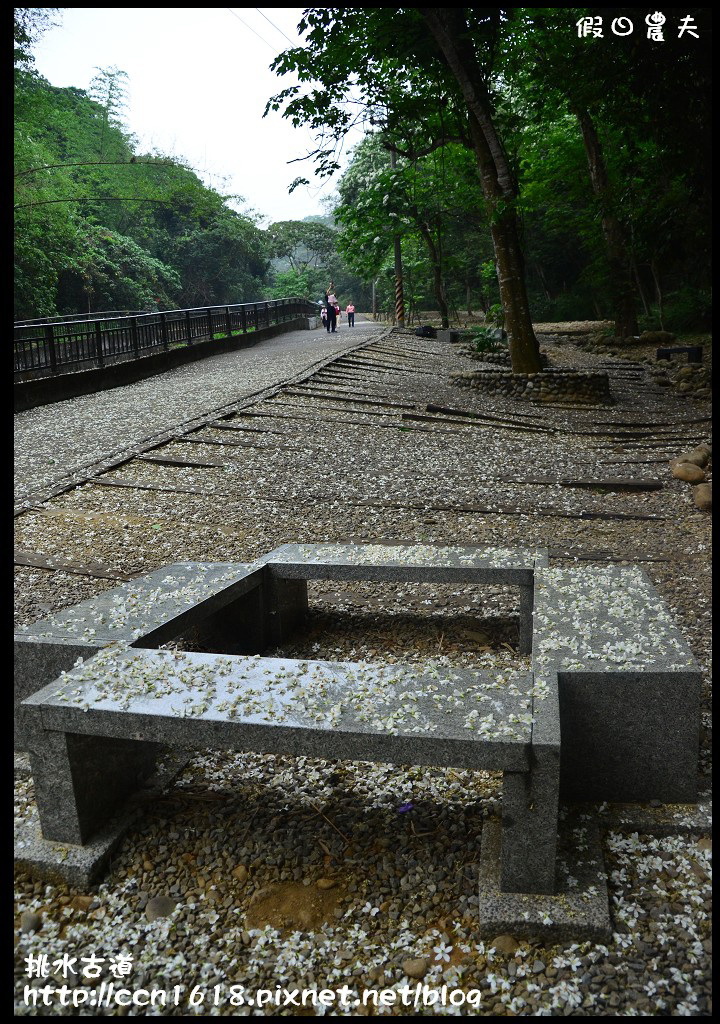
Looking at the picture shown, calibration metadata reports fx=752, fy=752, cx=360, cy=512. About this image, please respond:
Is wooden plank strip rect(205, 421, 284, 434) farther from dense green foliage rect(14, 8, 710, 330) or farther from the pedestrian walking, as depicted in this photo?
the pedestrian walking

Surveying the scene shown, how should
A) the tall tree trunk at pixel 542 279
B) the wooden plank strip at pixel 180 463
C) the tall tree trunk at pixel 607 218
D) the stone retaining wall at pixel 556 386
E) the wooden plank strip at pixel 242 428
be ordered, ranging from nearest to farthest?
the wooden plank strip at pixel 180 463 → the wooden plank strip at pixel 242 428 → the stone retaining wall at pixel 556 386 → the tall tree trunk at pixel 607 218 → the tall tree trunk at pixel 542 279

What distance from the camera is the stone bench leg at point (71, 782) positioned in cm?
232

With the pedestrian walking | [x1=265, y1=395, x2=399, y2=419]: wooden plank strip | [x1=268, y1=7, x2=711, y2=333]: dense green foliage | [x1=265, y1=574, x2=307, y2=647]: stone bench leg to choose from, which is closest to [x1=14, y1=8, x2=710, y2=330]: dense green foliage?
[x1=268, y1=7, x2=711, y2=333]: dense green foliage

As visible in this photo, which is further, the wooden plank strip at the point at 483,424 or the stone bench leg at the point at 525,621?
the wooden plank strip at the point at 483,424

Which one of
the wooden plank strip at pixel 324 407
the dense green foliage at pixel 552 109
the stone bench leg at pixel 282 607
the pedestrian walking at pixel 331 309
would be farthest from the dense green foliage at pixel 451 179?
the stone bench leg at pixel 282 607

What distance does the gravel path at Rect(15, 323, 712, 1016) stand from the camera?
1933 mm

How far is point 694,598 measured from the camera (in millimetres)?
4086

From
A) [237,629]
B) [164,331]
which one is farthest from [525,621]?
[164,331]

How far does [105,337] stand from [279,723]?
11547mm

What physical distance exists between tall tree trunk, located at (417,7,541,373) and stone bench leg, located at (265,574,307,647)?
8024 mm

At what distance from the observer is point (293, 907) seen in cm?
217

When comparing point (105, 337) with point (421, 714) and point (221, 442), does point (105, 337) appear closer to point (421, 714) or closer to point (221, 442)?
point (221, 442)

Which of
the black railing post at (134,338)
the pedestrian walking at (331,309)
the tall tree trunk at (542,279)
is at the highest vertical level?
the tall tree trunk at (542,279)

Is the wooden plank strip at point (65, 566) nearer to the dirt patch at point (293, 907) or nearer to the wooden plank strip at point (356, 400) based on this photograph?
the dirt patch at point (293, 907)
